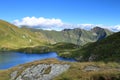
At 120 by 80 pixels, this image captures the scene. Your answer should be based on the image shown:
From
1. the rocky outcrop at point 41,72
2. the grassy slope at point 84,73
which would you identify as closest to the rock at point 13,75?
the rocky outcrop at point 41,72

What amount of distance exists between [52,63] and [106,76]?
1819 cm

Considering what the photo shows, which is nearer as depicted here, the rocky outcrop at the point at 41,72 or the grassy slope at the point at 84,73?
the grassy slope at the point at 84,73

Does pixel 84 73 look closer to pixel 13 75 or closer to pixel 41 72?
pixel 41 72

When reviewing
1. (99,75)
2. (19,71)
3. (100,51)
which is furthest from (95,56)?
(99,75)

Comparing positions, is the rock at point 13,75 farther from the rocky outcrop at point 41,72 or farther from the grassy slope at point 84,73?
the grassy slope at point 84,73

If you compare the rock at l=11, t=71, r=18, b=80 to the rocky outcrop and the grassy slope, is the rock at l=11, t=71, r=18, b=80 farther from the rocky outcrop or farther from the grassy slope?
the grassy slope

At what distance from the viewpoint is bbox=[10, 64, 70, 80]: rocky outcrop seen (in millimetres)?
41963

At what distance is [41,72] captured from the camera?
44.1m

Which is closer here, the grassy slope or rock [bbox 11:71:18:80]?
the grassy slope

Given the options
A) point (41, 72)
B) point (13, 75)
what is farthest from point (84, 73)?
point (13, 75)

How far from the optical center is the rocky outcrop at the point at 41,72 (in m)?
42.0

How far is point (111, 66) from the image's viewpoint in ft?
131

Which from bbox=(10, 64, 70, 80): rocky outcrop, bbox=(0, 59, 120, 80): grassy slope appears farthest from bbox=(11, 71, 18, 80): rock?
bbox=(0, 59, 120, 80): grassy slope

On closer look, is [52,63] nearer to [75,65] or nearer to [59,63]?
[59,63]
